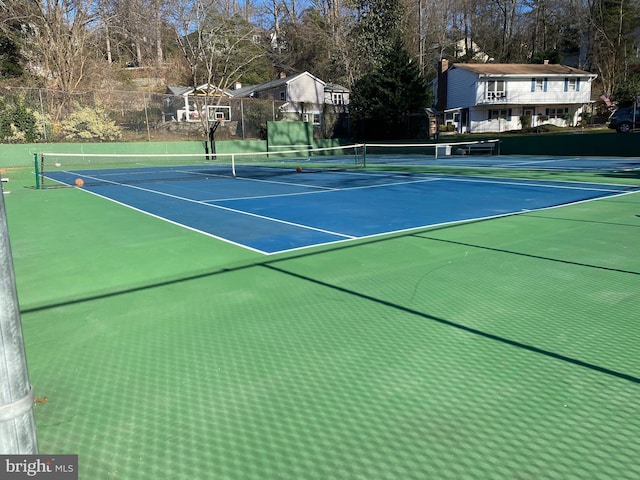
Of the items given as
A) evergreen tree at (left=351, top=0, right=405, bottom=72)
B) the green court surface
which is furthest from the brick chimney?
the green court surface

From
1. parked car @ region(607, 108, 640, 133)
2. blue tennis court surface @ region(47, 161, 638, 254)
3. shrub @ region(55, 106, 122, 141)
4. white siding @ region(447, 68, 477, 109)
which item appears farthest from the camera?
white siding @ region(447, 68, 477, 109)

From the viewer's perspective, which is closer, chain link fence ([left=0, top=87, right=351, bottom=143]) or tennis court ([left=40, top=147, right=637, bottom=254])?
tennis court ([left=40, top=147, right=637, bottom=254])

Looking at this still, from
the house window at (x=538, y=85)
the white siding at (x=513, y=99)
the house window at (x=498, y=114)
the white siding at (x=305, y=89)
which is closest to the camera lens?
the white siding at (x=513, y=99)

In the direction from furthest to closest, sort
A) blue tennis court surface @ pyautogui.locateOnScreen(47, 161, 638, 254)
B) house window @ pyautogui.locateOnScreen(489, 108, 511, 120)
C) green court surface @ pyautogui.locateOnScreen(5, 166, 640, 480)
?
1. house window @ pyautogui.locateOnScreen(489, 108, 511, 120)
2. blue tennis court surface @ pyautogui.locateOnScreen(47, 161, 638, 254)
3. green court surface @ pyautogui.locateOnScreen(5, 166, 640, 480)

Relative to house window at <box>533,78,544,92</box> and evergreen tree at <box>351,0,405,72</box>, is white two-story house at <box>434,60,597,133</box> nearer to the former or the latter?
house window at <box>533,78,544,92</box>

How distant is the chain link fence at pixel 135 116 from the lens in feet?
95.0

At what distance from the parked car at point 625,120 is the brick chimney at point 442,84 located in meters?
24.6

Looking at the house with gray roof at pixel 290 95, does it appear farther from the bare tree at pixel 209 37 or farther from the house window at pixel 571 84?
the house window at pixel 571 84

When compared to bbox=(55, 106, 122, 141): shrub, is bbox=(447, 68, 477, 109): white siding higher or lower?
higher

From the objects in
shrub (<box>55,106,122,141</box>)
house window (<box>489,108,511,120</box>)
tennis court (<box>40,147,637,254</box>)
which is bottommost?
tennis court (<box>40,147,637,254</box>)

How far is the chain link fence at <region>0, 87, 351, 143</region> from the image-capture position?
1140 inches

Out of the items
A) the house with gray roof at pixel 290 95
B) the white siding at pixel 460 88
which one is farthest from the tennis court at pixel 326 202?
the white siding at pixel 460 88

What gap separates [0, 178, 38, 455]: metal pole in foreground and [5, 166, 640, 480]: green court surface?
97 cm

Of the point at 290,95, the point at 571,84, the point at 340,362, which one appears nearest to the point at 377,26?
the point at 290,95
